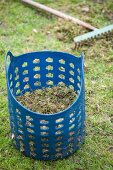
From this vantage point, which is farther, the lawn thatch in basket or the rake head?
the rake head

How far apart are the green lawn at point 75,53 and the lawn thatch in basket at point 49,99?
0.18m

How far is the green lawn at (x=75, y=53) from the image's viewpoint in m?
2.79

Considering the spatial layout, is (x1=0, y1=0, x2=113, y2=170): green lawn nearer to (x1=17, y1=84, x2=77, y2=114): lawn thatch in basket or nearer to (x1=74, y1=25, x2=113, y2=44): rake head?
(x1=74, y1=25, x2=113, y2=44): rake head

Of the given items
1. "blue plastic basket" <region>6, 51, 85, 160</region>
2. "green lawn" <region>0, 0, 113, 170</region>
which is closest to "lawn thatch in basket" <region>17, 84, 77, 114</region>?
"blue plastic basket" <region>6, 51, 85, 160</region>

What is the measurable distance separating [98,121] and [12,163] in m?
0.77

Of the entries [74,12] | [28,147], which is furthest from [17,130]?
[74,12]

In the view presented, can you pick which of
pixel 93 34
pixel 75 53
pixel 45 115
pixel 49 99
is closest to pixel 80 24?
pixel 93 34

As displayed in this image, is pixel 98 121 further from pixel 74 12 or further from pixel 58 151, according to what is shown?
pixel 74 12

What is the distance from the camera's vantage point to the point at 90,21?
13.5ft

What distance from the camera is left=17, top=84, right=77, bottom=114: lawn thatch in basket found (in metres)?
3.02

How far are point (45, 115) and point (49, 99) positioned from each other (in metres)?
0.72

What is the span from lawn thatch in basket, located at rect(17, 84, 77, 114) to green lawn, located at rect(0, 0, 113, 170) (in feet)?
0.60

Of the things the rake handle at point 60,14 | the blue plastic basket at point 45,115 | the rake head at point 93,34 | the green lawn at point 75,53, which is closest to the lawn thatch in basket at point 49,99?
the blue plastic basket at point 45,115

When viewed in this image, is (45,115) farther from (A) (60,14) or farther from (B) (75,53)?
(A) (60,14)
